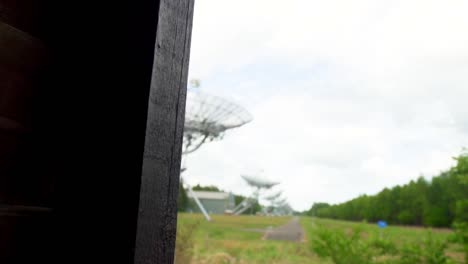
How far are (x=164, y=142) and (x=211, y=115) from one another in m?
10.0

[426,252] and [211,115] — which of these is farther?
[211,115]

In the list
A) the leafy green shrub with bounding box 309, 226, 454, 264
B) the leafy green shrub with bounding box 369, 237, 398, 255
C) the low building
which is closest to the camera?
the leafy green shrub with bounding box 309, 226, 454, 264

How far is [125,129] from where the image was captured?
1.42 ft

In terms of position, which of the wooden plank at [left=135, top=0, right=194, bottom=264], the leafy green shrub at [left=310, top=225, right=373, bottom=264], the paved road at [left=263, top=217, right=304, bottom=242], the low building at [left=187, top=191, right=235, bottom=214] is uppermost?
the low building at [left=187, top=191, right=235, bottom=214]

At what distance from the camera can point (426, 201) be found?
8.17 m

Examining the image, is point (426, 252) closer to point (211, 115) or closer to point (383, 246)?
point (383, 246)

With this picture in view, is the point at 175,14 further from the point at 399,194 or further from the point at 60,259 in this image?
the point at 399,194

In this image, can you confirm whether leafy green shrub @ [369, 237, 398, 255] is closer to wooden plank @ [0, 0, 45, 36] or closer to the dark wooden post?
the dark wooden post

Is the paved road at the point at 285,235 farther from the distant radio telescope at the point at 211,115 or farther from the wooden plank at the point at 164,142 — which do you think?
the wooden plank at the point at 164,142

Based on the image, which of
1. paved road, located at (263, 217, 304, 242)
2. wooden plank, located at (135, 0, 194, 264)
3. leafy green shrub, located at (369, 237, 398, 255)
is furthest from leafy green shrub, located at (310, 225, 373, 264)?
paved road, located at (263, 217, 304, 242)

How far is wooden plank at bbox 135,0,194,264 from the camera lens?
415mm

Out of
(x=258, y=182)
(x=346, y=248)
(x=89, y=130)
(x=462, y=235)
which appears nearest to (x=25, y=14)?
(x=89, y=130)

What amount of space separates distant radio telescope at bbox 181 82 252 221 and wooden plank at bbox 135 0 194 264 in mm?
9023

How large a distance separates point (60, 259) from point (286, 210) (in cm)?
5187
